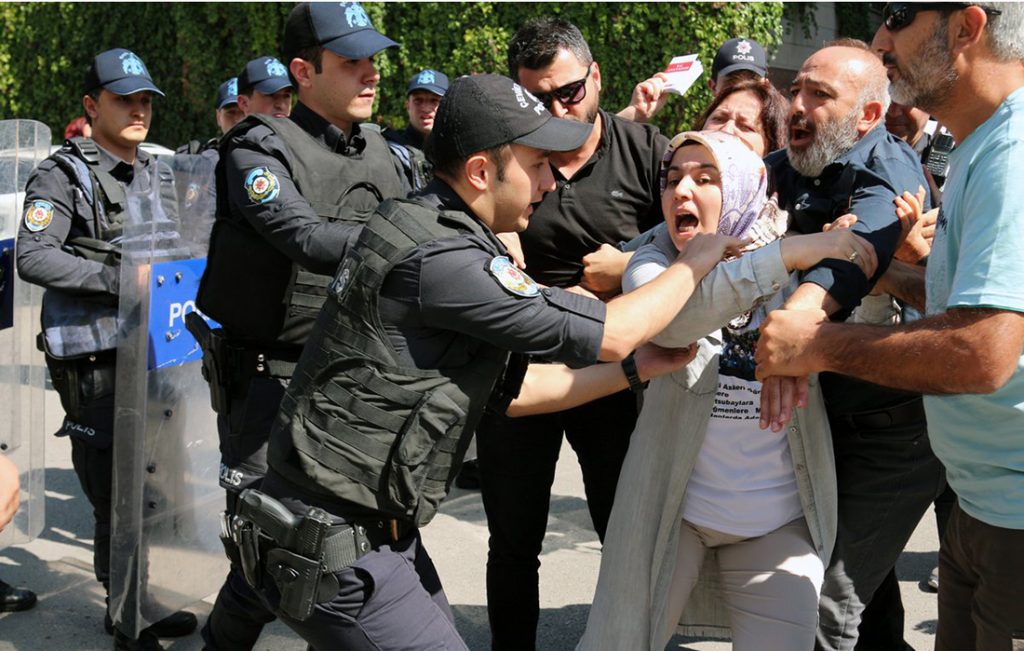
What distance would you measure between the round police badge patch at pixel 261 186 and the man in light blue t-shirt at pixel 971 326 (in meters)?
1.59

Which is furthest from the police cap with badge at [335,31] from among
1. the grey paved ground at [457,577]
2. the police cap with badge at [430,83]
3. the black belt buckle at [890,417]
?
the police cap with badge at [430,83]

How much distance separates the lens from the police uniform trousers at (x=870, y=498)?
3068 mm

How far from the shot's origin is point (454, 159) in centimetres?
250

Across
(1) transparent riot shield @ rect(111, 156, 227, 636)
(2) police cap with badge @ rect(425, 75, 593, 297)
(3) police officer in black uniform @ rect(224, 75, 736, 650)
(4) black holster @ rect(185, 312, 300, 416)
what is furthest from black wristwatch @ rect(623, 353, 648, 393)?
(1) transparent riot shield @ rect(111, 156, 227, 636)

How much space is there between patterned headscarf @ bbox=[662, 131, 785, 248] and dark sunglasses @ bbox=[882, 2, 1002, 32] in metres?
0.50

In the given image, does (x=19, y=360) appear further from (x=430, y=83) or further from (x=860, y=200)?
(x=430, y=83)

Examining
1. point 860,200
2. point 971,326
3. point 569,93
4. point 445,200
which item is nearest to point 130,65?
point 569,93

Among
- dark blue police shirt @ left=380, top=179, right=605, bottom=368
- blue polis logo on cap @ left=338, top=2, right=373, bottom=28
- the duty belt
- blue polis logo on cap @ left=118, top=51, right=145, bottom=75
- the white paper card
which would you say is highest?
blue polis logo on cap @ left=338, top=2, right=373, bottom=28

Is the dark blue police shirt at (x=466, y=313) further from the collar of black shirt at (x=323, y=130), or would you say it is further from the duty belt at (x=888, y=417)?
the collar of black shirt at (x=323, y=130)

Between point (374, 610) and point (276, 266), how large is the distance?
4.44 feet

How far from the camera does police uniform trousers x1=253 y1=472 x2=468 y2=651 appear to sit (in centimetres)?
248

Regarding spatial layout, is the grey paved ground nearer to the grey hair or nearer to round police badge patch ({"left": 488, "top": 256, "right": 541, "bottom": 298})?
round police badge patch ({"left": 488, "top": 256, "right": 541, "bottom": 298})

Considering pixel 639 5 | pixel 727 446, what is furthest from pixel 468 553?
pixel 639 5

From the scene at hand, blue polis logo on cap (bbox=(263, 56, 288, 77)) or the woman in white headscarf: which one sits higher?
blue polis logo on cap (bbox=(263, 56, 288, 77))
